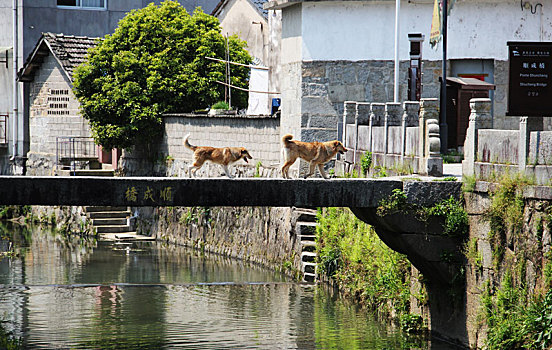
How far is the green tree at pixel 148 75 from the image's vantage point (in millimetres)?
31891

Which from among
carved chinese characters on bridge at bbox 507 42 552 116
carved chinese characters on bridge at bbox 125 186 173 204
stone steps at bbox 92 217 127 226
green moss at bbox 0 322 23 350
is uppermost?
carved chinese characters on bridge at bbox 507 42 552 116

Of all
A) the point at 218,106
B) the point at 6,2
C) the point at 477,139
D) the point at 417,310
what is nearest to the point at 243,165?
the point at 218,106

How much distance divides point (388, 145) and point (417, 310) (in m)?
3.68

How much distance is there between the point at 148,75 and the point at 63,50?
715cm

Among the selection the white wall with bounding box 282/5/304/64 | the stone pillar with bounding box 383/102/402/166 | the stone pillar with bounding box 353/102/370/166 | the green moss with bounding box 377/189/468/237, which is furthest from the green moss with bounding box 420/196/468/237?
the white wall with bounding box 282/5/304/64

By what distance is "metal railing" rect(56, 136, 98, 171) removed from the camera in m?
37.5

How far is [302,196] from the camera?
48.2 feet

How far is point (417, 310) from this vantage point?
1720 cm

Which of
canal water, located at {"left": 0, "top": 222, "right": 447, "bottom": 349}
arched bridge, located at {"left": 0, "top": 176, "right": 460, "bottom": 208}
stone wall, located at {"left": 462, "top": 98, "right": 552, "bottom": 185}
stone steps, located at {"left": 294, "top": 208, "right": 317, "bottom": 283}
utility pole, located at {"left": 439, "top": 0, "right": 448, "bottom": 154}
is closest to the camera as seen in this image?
stone wall, located at {"left": 462, "top": 98, "right": 552, "bottom": 185}

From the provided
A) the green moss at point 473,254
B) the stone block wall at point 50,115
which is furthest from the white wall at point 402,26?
the stone block wall at point 50,115

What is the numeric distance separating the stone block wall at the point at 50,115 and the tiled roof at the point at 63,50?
1.38 ft

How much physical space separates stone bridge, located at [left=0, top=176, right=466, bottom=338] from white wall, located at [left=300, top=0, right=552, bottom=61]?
902cm

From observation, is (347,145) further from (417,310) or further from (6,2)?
(6,2)

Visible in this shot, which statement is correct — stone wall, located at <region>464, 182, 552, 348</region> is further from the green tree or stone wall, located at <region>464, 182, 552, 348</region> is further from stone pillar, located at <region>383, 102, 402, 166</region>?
the green tree
